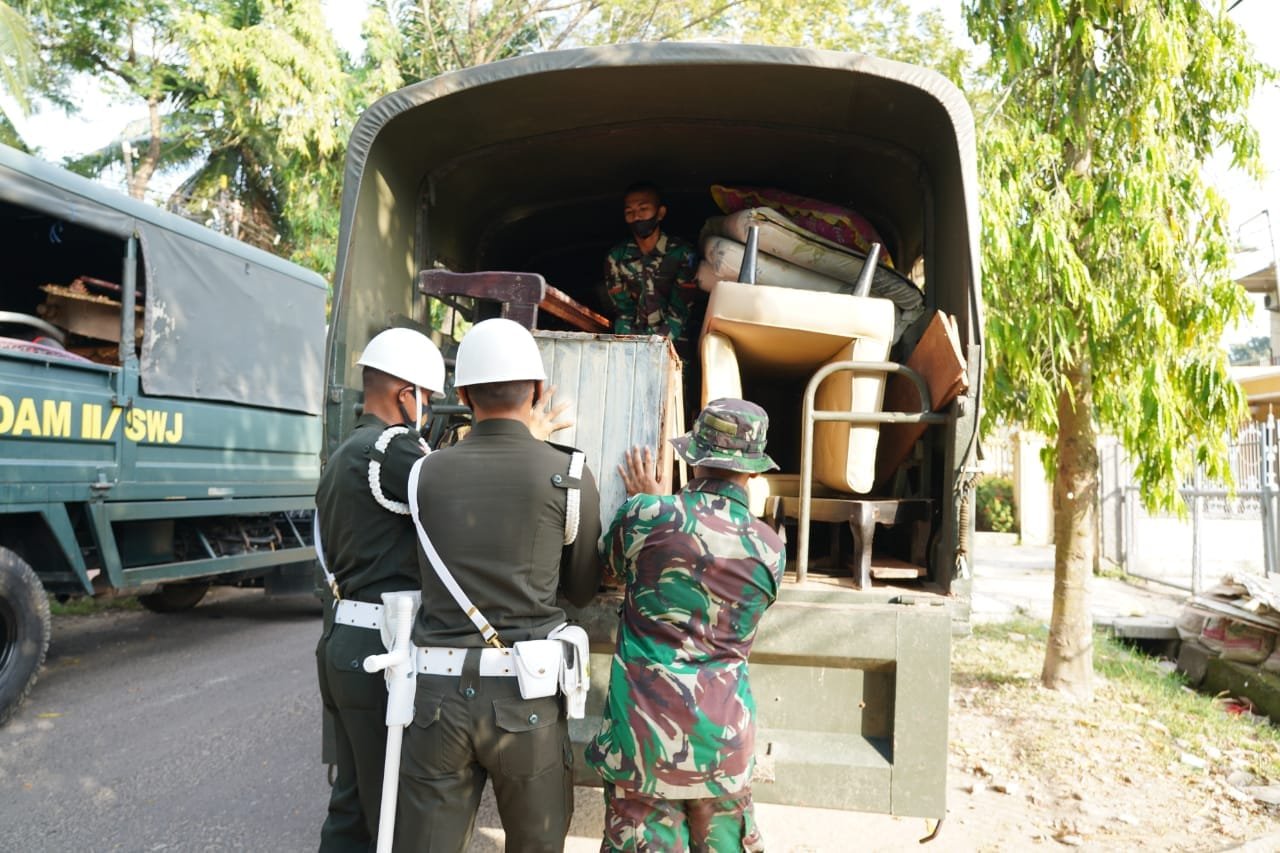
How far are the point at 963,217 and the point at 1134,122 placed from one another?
2.03 meters

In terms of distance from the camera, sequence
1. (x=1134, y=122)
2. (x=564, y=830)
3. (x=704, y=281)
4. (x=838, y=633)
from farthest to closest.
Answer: (x=1134, y=122), (x=704, y=281), (x=838, y=633), (x=564, y=830)

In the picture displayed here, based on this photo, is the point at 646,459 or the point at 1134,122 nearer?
the point at 646,459

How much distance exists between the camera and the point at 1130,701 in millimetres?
5188

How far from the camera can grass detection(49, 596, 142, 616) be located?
7438mm

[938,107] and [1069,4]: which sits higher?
[1069,4]


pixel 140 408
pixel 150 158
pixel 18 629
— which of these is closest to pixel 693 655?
pixel 18 629

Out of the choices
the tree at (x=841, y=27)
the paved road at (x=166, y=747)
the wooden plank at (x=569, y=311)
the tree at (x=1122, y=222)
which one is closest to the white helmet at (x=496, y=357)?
the wooden plank at (x=569, y=311)

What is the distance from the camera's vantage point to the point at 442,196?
3785 millimetres

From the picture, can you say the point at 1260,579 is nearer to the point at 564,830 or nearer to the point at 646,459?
the point at 646,459

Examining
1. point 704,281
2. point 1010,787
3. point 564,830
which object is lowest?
point 1010,787

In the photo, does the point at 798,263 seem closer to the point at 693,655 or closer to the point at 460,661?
the point at 693,655

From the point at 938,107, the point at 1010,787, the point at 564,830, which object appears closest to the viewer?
the point at 564,830

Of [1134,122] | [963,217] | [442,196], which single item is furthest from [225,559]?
[1134,122]

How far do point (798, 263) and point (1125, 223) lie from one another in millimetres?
1853
